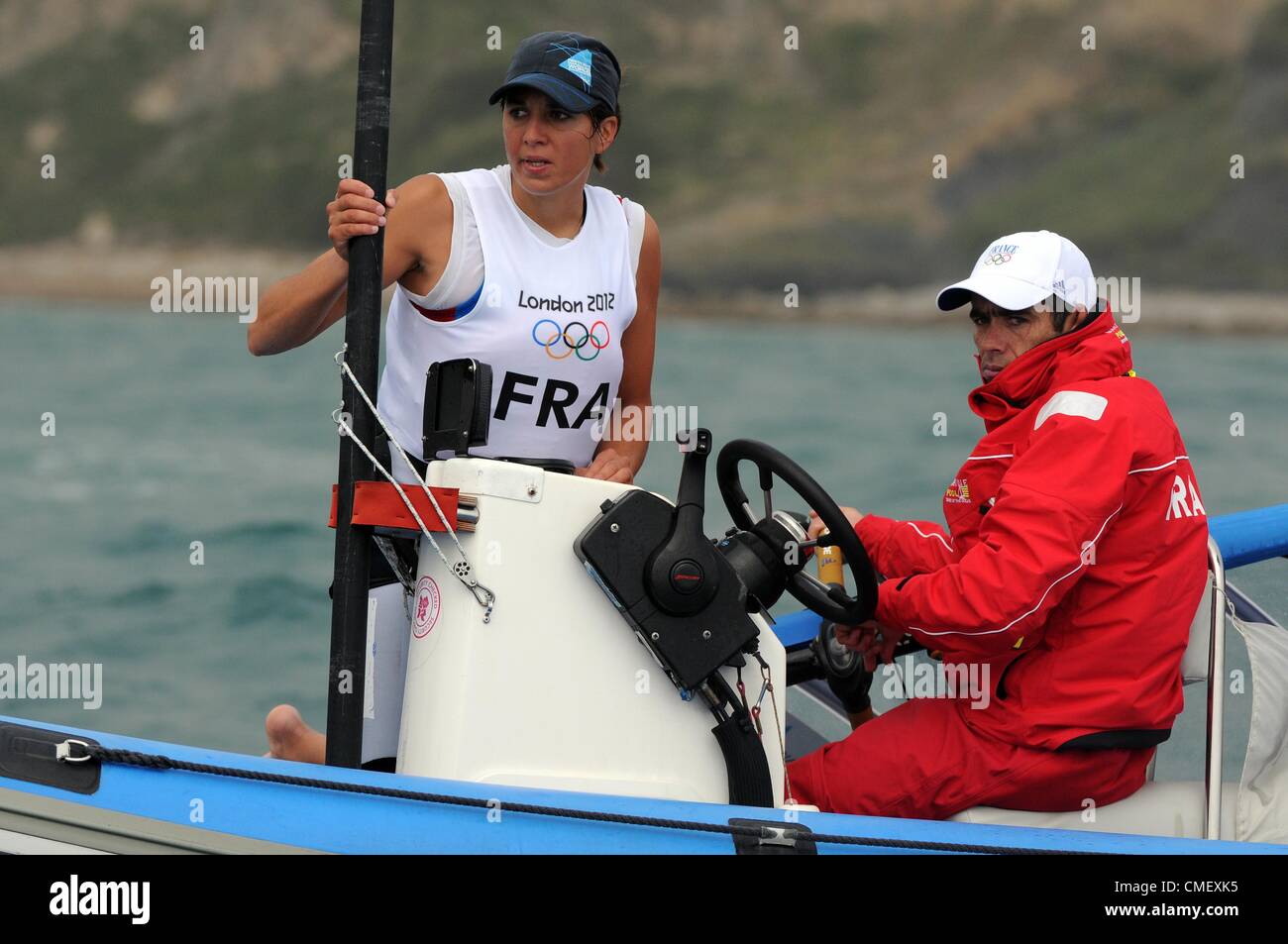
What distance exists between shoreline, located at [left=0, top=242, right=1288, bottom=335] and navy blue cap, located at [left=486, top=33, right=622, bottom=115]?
45474 mm

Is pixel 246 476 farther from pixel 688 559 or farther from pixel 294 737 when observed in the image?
pixel 688 559

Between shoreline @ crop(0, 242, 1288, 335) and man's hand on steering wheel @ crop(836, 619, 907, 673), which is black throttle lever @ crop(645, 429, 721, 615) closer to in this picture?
man's hand on steering wheel @ crop(836, 619, 907, 673)

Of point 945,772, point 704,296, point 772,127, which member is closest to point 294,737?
point 945,772

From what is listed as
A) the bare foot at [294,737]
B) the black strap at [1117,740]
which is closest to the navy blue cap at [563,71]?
the bare foot at [294,737]

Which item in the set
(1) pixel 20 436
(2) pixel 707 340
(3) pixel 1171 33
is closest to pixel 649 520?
(1) pixel 20 436

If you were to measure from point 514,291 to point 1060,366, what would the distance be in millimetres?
986

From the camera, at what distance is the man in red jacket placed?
2.64m

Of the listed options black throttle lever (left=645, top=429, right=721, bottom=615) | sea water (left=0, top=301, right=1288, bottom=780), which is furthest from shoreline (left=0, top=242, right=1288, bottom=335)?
black throttle lever (left=645, top=429, right=721, bottom=615)

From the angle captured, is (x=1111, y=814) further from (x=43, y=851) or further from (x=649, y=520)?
(x=43, y=851)

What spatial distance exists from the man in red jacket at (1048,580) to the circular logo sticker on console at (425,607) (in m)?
0.77

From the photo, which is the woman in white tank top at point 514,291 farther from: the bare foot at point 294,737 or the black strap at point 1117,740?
the black strap at point 1117,740

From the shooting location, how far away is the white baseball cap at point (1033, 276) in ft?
9.16

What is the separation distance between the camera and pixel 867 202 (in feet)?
249

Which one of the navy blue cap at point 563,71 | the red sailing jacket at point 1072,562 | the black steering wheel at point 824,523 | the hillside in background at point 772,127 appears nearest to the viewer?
the red sailing jacket at point 1072,562
